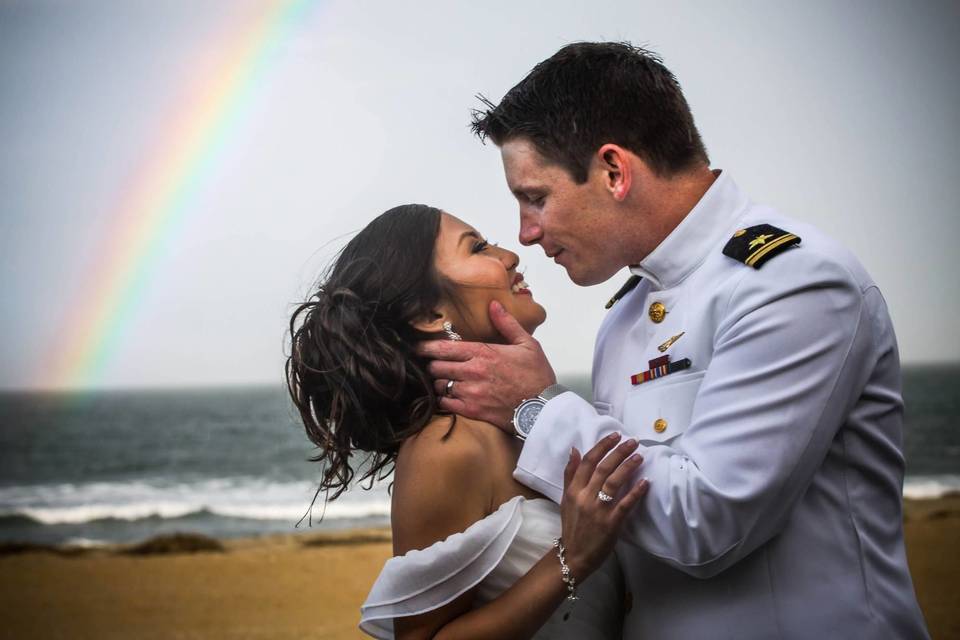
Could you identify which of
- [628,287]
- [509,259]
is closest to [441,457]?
[509,259]

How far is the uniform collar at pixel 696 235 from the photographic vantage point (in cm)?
188

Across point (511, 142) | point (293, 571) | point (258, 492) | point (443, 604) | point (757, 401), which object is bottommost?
point (258, 492)

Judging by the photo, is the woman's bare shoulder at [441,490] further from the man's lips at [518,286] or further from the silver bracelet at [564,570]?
the man's lips at [518,286]

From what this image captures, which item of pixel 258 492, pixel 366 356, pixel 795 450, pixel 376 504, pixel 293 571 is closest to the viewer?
pixel 795 450

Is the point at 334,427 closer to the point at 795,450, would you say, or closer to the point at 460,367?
the point at 460,367

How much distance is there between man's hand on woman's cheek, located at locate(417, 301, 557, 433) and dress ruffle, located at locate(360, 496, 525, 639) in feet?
0.72

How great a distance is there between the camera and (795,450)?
1.52m

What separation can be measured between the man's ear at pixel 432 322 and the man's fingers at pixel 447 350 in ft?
0.10

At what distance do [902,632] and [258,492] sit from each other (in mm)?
20416

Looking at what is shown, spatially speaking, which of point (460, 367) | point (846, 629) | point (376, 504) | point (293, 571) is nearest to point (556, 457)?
point (460, 367)

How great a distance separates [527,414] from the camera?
1836 mm

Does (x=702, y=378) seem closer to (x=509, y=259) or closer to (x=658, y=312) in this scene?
(x=658, y=312)

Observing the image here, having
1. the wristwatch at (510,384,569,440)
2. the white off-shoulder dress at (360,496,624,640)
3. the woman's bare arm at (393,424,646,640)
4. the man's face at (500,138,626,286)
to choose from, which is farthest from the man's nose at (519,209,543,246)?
the white off-shoulder dress at (360,496,624,640)

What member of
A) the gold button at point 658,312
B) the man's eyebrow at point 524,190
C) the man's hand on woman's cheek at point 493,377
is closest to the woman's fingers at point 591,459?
the man's hand on woman's cheek at point 493,377
